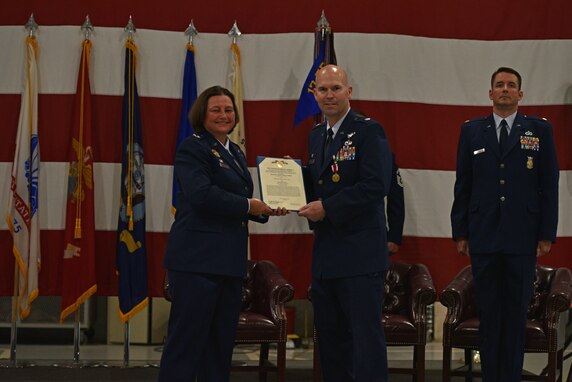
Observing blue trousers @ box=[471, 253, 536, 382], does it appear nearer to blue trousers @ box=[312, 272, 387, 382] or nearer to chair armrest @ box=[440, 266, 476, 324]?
chair armrest @ box=[440, 266, 476, 324]

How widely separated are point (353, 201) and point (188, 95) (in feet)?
8.37

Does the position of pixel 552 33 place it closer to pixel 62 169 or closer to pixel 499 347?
pixel 499 347

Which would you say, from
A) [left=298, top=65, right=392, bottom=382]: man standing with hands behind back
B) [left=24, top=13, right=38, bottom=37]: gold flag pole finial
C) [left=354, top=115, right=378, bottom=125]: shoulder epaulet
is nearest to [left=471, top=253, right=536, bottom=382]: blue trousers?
[left=298, top=65, right=392, bottom=382]: man standing with hands behind back

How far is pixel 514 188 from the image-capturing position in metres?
4.26

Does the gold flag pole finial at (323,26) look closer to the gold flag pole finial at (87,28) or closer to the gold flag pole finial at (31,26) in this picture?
the gold flag pole finial at (87,28)

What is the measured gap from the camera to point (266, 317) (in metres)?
4.85

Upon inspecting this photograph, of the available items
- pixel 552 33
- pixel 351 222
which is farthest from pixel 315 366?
pixel 552 33

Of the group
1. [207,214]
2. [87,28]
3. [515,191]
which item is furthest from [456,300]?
[87,28]

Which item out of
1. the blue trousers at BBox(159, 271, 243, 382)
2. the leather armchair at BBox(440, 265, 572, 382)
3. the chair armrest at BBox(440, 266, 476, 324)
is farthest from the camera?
the chair armrest at BBox(440, 266, 476, 324)

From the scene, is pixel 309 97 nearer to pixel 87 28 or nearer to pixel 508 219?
pixel 87 28

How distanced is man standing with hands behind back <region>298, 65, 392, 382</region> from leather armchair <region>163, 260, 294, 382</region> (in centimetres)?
132

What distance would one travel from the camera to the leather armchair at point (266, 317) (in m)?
4.76

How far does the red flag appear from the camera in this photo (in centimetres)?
546

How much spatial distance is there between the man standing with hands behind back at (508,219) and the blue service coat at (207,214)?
53.8 inches
